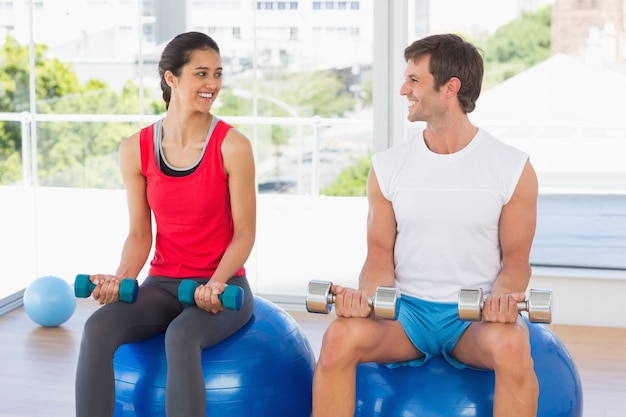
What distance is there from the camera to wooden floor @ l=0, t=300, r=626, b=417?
3.00 m

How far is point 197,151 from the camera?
98.0 inches

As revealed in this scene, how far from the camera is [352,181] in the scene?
4.09m

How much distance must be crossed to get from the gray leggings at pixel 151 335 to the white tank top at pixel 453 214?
45cm

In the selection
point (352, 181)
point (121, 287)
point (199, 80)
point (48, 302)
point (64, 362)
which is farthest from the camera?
point (352, 181)

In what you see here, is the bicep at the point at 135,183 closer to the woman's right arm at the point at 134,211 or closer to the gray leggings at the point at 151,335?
the woman's right arm at the point at 134,211

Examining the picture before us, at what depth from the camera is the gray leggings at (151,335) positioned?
7.13 feet

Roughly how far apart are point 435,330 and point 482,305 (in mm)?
235

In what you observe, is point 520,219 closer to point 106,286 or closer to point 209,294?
point 209,294

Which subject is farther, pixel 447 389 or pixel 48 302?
pixel 48 302

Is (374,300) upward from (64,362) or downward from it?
upward

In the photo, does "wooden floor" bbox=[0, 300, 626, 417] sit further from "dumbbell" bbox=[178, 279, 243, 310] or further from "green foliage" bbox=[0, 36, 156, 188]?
"dumbbell" bbox=[178, 279, 243, 310]

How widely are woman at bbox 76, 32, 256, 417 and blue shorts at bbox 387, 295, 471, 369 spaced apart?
433 millimetres

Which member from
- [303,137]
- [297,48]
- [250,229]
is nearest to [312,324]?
[303,137]

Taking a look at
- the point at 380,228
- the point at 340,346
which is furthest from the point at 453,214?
the point at 340,346
